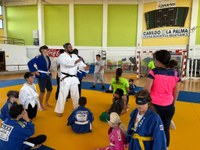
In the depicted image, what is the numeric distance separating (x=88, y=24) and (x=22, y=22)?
6673 millimetres

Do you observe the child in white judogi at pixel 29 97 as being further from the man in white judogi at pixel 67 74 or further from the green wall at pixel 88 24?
the green wall at pixel 88 24

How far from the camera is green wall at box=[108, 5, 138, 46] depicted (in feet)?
48.4

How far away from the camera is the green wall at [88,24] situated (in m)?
15.5

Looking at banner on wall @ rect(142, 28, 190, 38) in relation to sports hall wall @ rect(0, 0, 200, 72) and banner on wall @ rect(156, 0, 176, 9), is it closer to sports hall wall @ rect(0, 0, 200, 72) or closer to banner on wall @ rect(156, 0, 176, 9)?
sports hall wall @ rect(0, 0, 200, 72)

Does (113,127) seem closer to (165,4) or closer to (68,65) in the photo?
(68,65)

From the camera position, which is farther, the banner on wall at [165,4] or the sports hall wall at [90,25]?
the sports hall wall at [90,25]

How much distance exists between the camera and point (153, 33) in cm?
1365

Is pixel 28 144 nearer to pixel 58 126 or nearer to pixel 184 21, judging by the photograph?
pixel 58 126

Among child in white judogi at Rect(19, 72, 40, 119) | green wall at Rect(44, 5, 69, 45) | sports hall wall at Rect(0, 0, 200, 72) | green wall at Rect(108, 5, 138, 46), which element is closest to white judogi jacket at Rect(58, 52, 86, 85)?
child in white judogi at Rect(19, 72, 40, 119)

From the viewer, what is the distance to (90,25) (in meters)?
15.6

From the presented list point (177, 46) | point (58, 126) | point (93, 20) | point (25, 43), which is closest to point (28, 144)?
point (58, 126)

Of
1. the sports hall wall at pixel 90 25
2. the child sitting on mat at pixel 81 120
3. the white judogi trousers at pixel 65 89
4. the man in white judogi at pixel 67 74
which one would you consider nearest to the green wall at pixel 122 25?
the sports hall wall at pixel 90 25

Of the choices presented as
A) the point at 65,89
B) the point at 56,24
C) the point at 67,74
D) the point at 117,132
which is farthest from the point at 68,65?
the point at 56,24

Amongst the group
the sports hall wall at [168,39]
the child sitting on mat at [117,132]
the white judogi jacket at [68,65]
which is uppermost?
the sports hall wall at [168,39]
